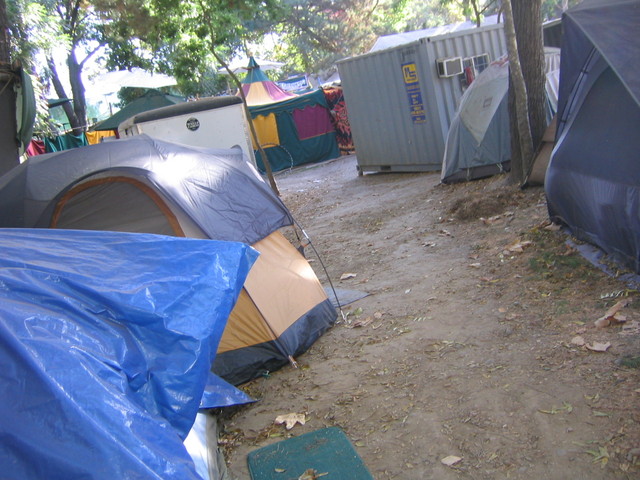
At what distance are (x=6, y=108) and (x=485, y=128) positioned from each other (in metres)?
7.29

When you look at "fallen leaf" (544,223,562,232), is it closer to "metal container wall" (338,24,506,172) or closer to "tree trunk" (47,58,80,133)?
"metal container wall" (338,24,506,172)

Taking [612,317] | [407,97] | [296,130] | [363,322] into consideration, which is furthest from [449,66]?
[296,130]

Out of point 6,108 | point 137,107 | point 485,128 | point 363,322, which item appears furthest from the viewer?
point 137,107

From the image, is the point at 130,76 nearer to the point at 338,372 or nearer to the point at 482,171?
the point at 482,171

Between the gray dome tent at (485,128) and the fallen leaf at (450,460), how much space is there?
805 cm

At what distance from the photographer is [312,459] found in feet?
12.7

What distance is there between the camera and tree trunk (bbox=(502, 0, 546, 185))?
28.1 ft

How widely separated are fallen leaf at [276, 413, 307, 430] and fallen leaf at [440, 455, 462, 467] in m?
1.16

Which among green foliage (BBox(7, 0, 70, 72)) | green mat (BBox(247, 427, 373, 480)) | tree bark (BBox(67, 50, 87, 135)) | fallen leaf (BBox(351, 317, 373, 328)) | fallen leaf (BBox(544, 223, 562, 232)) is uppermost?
green foliage (BBox(7, 0, 70, 72))

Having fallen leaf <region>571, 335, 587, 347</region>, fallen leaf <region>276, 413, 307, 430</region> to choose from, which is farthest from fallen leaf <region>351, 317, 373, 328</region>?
fallen leaf <region>571, 335, 587, 347</region>

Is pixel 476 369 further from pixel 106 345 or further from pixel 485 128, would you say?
pixel 485 128

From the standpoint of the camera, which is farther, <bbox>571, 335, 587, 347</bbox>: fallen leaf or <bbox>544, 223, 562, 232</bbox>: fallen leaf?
<bbox>544, 223, 562, 232</bbox>: fallen leaf

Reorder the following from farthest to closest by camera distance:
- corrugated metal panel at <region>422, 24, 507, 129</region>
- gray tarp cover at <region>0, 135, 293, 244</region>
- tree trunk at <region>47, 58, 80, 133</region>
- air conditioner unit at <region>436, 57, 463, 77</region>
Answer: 1. tree trunk at <region>47, 58, 80, 133</region>
2. corrugated metal panel at <region>422, 24, 507, 129</region>
3. air conditioner unit at <region>436, 57, 463, 77</region>
4. gray tarp cover at <region>0, 135, 293, 244</region>

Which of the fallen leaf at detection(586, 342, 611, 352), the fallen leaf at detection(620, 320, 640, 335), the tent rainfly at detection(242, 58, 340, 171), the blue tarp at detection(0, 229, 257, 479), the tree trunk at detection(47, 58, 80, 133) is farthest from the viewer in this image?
the tree trunk at detection(47, 58, 80, 133)
